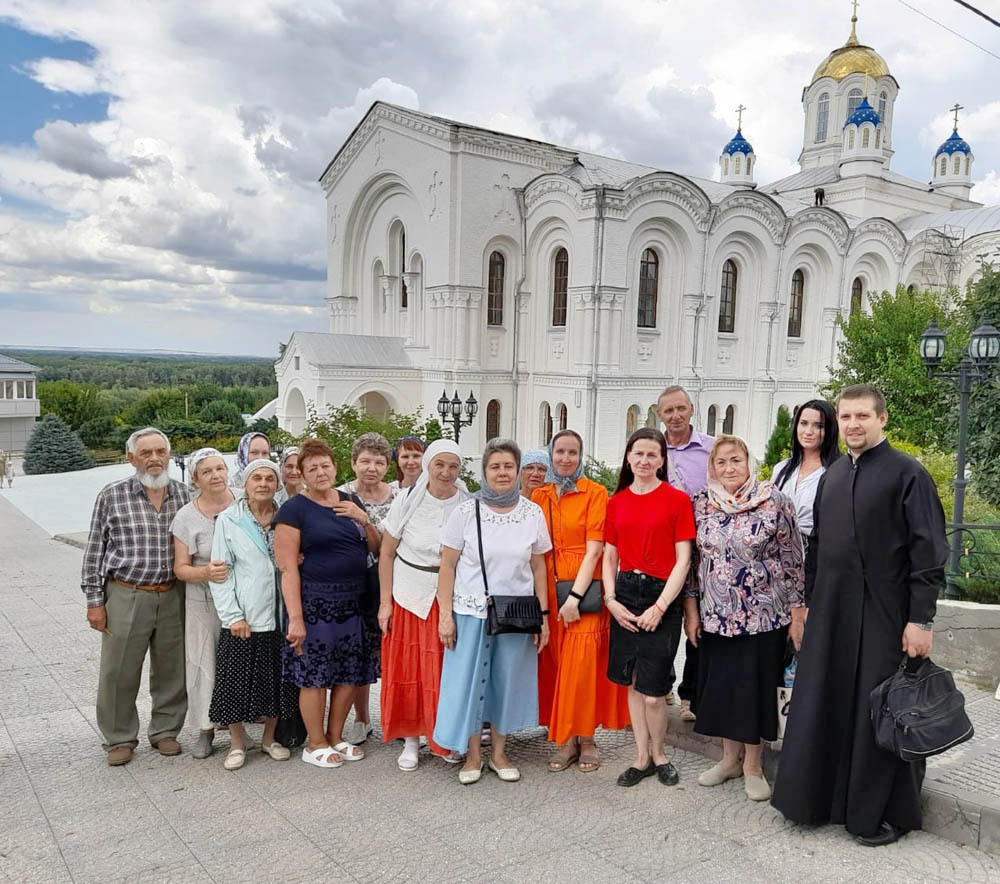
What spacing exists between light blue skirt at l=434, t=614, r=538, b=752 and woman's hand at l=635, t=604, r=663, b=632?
2.04 ft

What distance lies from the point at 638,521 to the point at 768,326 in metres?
23.2

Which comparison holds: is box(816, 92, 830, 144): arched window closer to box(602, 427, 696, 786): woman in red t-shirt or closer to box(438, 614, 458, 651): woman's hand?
box(602, 427, 696, 786): woman in red t-shirt

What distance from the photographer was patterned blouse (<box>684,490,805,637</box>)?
11.8 ft

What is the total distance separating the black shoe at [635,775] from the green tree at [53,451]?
35.7 metres

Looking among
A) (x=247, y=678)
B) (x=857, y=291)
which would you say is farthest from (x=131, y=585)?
(x=857, y=291)

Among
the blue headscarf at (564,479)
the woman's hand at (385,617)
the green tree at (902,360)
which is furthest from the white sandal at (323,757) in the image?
the green tree at (902,360)

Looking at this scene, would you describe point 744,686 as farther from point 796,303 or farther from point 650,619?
point 796,303

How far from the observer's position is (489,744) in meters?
4.44

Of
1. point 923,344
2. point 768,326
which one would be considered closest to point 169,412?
point 768,326

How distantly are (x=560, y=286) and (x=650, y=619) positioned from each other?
65.1ft

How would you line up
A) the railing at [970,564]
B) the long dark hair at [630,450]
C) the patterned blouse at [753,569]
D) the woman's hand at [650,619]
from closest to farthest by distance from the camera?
the patterned blouse at [753,569] < the woman's hand at [650,619] < the long dark hair at [630,450] < the railing at [970,564]

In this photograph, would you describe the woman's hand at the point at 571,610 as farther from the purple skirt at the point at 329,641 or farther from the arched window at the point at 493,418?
the arched window at the point at 493,418

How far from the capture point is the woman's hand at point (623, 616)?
3803 mm

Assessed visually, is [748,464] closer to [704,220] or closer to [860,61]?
[704,220]
